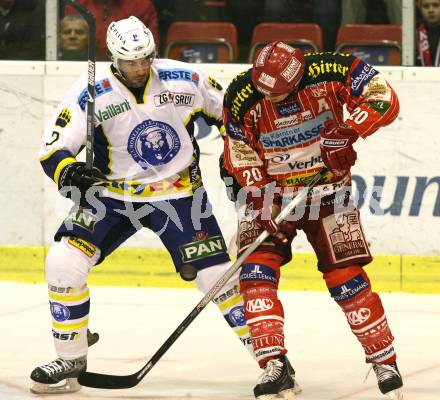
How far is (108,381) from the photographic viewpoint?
5445 mm

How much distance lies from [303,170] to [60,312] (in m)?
1.09

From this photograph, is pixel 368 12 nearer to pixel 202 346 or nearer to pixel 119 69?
pixel 202 346

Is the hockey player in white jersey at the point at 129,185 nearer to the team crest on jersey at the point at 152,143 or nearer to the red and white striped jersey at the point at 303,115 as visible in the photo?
the team crest on jersey at the point at 152,143

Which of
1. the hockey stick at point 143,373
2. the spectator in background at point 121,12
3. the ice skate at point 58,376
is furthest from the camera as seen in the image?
the spectator in background at point 121,12

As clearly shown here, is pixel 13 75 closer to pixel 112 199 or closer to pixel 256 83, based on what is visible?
pixel 112 199

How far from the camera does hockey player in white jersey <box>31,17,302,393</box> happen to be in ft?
18.1

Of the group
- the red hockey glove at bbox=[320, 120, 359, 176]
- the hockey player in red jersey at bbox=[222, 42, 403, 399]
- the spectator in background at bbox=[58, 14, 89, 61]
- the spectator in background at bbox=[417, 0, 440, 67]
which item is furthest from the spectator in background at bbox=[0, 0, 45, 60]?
the red hockey glove at bbox=[320, 120, 359, 176]

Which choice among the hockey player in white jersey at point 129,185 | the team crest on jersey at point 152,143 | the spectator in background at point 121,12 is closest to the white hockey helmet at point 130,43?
the hockey player in white jersey at point 129,185

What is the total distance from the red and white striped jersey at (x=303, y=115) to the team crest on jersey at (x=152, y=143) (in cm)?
33

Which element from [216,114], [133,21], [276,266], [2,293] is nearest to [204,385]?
[276,266]

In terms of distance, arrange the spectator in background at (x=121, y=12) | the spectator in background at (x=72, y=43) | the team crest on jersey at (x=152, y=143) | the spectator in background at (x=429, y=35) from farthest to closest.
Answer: the spectator in background at (x=72, y=43), the spectator in background at (x=121, y=12), the spectator in background at (x=429, y=35), the team crest on jersey at (x=152, y=143)

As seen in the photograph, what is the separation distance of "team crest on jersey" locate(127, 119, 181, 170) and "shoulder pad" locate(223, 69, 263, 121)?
40cm

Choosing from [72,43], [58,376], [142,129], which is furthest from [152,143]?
[72,43]

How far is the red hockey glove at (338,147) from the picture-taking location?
5.16m
